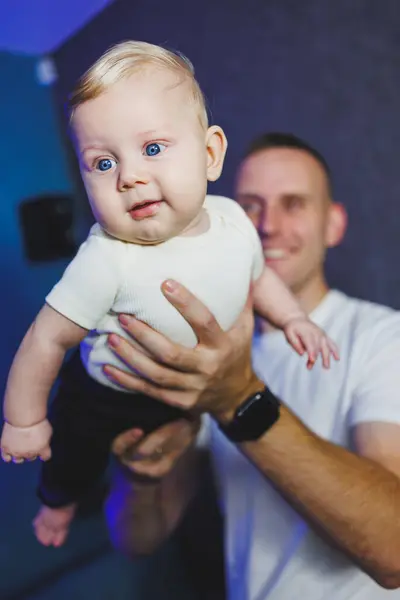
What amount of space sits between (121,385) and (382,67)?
854 millimetres

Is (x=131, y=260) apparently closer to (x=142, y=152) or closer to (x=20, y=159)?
(x=142, y=152)

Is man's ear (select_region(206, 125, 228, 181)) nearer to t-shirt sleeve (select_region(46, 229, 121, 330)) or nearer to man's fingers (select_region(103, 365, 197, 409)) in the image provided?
t-shirt sleeve (select_region(46, 229, 121, 330))

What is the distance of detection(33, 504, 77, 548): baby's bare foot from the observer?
65 centimetres

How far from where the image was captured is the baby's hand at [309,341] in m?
0.53

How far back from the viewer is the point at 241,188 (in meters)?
0.86

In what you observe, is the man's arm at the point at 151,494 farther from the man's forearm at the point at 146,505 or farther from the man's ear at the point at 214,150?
the man's ear at the point at 214,150

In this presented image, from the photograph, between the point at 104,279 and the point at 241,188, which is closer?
the point at 104,279

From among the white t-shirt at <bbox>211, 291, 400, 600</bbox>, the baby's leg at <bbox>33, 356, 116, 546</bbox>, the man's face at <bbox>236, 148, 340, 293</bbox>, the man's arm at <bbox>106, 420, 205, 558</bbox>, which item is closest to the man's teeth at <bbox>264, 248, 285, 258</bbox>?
the man's face at <bbox>236, 148, 340, 293</bbox>

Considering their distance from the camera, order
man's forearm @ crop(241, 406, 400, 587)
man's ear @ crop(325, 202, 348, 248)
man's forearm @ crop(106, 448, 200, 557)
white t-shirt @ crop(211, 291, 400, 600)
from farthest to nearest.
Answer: man's ear @ crop(325, 202, 348, 248), man's forearm @ crop(106, 448, 200, 557), white t-shirt @ crop(211, 291, 400, 600), man's forearm @ crop(241, 406, 400, 587)


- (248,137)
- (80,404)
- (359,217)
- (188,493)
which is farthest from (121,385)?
(359,217)

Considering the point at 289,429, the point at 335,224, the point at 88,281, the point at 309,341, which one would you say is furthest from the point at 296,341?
the point at 335,224

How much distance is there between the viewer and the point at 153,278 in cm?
45

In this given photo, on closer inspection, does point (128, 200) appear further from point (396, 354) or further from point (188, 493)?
point (188, 493)

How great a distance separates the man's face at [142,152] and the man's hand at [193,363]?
79mm
